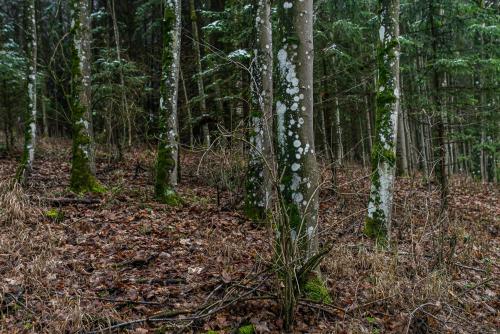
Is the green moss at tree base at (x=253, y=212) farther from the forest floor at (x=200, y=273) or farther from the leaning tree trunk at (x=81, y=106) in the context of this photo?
the leaning tree trunk at (x=81, y=106)

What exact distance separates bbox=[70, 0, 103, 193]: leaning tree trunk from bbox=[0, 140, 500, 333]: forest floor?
1.77ft

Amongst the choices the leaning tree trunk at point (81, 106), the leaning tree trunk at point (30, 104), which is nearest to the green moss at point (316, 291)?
the leaning tree trunk at point (81, 106)

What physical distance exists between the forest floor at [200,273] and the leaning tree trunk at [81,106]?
21.2 inches

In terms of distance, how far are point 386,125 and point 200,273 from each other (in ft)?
15.1

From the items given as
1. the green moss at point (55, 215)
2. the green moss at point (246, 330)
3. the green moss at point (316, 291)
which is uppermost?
the green moss at point (55, 215)

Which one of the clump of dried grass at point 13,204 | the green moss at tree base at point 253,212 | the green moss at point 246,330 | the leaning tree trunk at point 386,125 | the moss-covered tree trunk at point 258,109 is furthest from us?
the green moss at tree base at point 253,212

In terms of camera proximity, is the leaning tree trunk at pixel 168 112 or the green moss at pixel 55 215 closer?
the green moss at pixel 55 215

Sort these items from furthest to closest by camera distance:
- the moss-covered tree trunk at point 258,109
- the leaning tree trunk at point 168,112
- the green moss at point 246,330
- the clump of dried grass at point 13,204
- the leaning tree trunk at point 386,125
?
the leaning tree trunk at point 168,112 < the moss-covered tree trunk at point 258,109 < the leaning tree trunk at point 386,125 < the clump of dried grass at point 13,204 < the green moss at point 246,330

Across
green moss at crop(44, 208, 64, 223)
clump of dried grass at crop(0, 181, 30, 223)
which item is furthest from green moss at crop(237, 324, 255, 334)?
clump of dried grass at crop(0, 181, 30, 223)

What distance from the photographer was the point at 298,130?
4934mm

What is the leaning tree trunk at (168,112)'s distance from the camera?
955 cm

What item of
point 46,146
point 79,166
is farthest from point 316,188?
point 46,146

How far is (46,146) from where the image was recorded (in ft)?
59.5

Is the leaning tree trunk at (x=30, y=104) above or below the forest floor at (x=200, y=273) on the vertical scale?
above
